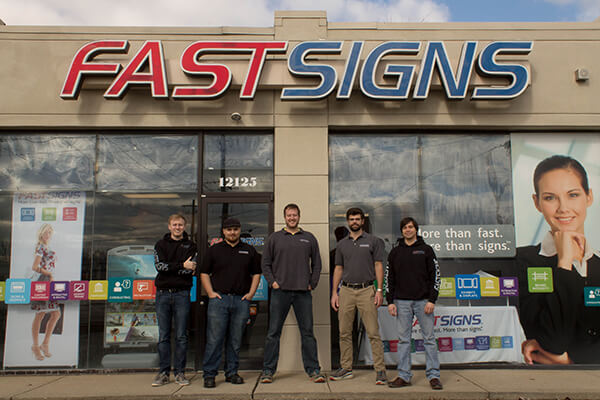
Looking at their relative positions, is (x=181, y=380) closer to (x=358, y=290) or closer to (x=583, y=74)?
(x=358, y=290)

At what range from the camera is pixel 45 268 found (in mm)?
6684

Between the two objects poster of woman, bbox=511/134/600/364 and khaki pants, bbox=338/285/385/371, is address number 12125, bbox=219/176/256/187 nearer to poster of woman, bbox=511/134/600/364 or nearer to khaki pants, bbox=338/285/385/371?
khaki pants, bbox=338/285/385/371

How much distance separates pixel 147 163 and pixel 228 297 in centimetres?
257

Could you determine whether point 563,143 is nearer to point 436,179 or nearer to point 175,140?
point 436,179

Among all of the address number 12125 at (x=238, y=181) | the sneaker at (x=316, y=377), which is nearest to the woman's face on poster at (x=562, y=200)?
the sneaker at (x=316, y=377)

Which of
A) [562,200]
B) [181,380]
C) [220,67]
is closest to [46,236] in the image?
[181,380]

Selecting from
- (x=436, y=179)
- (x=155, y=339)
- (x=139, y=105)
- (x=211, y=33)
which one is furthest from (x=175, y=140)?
(x=436, y=179)

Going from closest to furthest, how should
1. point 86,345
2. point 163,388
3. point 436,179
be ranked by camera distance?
point 163,388 < point 86,345 < point 436,179

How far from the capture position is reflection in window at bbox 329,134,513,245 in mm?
6918

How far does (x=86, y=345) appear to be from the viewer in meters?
6.59

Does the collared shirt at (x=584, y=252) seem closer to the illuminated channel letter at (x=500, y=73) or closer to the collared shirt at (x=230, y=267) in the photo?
the illuminated channel letter at (x=500, y=73)

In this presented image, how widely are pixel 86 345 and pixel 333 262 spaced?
3699 mm

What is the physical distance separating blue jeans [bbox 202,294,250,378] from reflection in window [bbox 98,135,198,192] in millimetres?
1975

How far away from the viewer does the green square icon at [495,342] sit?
6676mm
